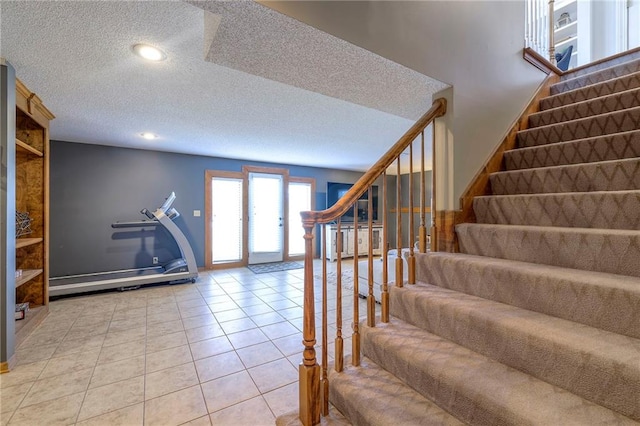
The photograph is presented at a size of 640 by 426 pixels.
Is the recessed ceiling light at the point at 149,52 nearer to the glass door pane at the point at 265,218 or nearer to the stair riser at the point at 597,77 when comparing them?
the stair riser at the point at 597,77

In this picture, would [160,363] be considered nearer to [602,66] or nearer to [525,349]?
[525,349]

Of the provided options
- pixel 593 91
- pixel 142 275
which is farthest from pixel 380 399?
pixel 142 275

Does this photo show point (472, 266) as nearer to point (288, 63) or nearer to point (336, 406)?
point (336, 406)

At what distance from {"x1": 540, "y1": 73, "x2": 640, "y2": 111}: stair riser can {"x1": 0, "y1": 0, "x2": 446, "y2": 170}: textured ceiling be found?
1.27 metres

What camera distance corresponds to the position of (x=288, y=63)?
5.27 ft

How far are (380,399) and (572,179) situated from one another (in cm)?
171

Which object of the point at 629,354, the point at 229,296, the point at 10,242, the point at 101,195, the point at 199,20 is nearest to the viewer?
the point at 629,354

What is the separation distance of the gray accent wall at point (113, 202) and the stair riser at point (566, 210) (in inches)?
187

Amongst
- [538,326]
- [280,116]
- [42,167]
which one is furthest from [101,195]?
[538,326]

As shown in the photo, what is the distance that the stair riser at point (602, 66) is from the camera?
2.46 m

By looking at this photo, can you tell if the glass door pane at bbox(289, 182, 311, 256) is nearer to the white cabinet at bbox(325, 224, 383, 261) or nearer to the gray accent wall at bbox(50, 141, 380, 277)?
the white cabinet at bbox(325, 224, 383, 261)

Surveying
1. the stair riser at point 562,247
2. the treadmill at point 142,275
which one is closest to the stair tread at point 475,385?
the stair riser at point 562,247

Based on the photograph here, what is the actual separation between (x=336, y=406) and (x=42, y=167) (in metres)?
3.66

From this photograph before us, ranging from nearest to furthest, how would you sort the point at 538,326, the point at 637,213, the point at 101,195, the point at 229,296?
→ 1. the point at 538,326
2. the point at 637,213
3. the point at 229,296
4. the point at 101,195
